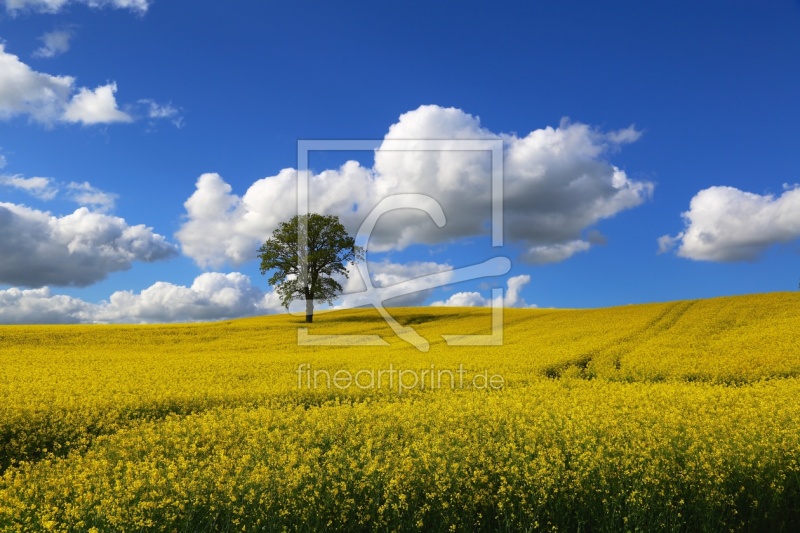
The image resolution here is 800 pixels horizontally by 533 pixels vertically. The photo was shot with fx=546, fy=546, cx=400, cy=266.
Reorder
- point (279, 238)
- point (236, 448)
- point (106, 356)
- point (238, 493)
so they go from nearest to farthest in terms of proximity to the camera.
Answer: point (238, 493) → point (236, 448) → point (106, 356) → point (279, 238)

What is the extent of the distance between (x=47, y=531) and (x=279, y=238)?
1813 inches

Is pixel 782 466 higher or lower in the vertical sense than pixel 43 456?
higher

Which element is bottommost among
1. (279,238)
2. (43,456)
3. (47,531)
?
(43,456)

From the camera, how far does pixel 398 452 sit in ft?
25.7

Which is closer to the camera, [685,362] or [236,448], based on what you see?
[236,448]

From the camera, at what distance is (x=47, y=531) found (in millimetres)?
5707

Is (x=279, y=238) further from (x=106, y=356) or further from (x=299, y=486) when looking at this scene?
(x=299, y=486)

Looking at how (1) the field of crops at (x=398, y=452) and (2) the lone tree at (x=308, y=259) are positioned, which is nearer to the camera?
(1) the field of crops at (x=398, y=452)

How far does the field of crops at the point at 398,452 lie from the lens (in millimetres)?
6262

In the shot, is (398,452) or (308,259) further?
(308,259)

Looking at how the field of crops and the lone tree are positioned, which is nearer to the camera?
the field of crops

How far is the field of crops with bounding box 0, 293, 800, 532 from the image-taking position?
247 inches

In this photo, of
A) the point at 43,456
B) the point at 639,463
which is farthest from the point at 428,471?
the point at 43,456

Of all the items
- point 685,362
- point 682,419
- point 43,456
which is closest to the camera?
point 682,419
